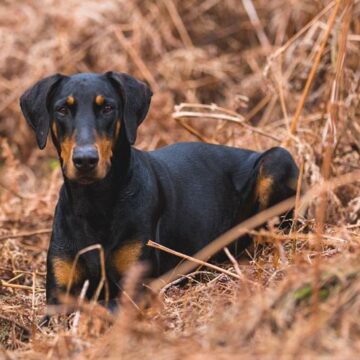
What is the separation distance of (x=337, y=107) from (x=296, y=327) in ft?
12.9

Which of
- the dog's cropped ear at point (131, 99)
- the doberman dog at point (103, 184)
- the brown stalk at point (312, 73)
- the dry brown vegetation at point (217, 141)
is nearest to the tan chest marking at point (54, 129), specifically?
the doberman dog at point (103, 184)

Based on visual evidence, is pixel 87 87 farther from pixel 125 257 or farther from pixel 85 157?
pixel 125 257

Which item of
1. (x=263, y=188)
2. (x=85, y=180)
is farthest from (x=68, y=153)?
(x=263, y=188)

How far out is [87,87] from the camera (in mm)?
5109

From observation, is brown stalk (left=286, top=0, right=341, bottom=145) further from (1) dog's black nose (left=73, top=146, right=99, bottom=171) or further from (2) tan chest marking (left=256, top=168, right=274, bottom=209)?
(1) dog's black nose (left=73, top=146, right=99, bottom=171)

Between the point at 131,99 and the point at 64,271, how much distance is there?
44.3 inches

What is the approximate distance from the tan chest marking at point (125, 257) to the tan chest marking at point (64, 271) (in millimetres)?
237

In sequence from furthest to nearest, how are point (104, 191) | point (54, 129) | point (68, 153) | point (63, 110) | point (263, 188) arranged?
1. point (263, 188)
2. point (104, 191)
3. point (54, 129)
4. point (63, 110)
5. point (68, 153)

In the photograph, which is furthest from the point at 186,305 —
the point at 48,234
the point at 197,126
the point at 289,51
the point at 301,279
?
the point at 197,126

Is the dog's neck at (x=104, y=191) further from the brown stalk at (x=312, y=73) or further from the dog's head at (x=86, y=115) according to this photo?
the brown stalk at (x=312, y=73)

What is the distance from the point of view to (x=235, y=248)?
640cm

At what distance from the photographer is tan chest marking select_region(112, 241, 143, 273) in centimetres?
515

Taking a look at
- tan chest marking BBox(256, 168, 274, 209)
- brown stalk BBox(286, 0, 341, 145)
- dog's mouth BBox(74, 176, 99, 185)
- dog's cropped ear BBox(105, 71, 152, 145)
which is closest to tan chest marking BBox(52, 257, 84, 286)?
dog's mouth BBox(74, 176, 99, 185)

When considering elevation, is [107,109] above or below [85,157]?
above
